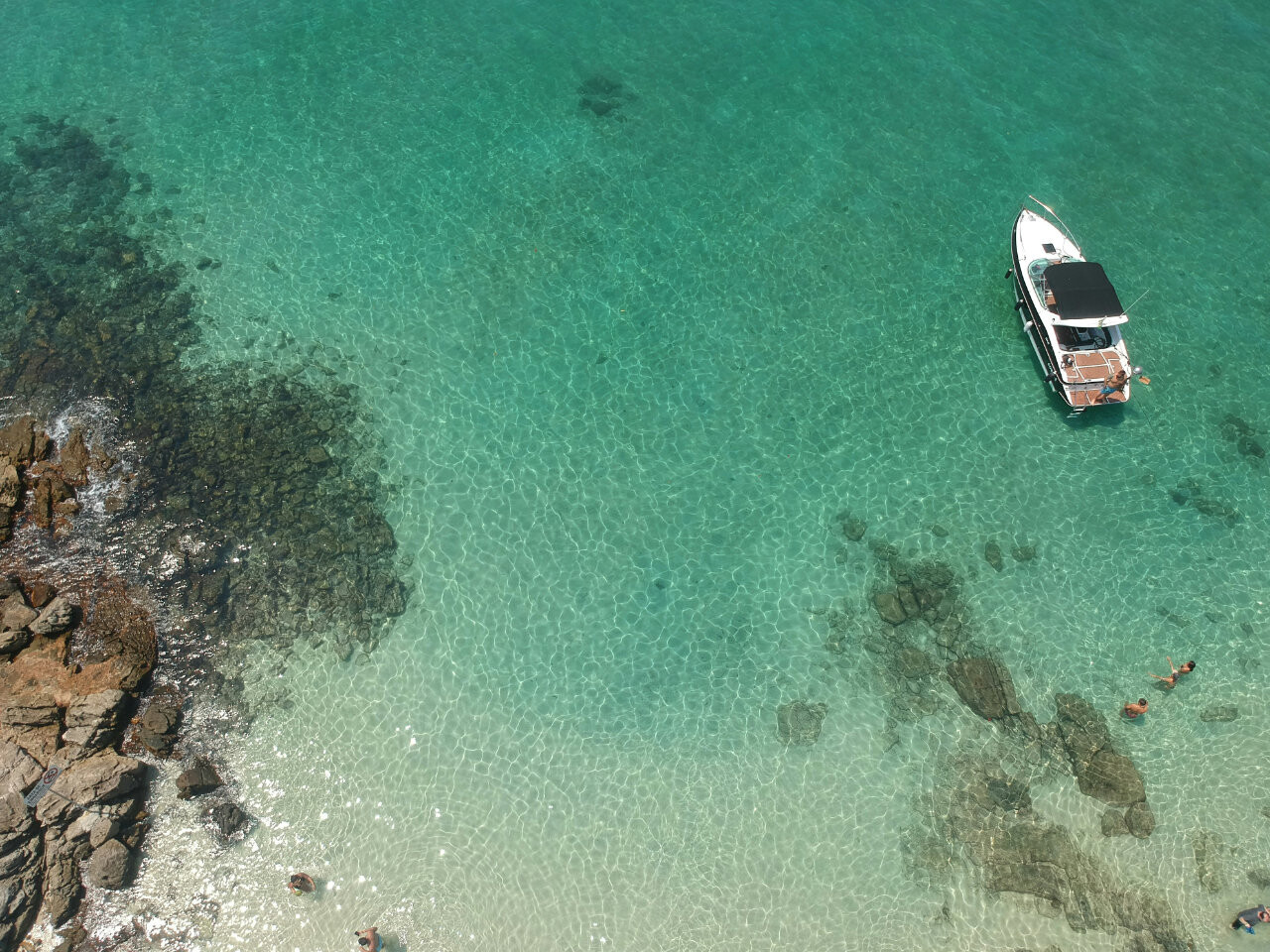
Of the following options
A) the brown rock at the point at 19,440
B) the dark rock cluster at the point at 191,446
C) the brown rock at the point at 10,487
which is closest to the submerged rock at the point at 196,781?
the dark rock cluster at the point at 191,446

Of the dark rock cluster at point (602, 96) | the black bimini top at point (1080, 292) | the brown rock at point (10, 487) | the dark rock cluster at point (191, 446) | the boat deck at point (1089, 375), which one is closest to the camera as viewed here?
the dark rock cluster at point (191, 446)

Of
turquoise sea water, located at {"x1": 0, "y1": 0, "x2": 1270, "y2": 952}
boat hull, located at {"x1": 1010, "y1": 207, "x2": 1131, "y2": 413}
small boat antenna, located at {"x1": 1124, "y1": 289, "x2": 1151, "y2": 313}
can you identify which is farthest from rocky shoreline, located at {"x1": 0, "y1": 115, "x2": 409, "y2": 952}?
small boat antenna, located at {"x1": 1124, "y1": 289, "x2": 1151, "y2": 313}

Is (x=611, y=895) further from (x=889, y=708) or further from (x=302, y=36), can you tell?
(x=302, y=36)

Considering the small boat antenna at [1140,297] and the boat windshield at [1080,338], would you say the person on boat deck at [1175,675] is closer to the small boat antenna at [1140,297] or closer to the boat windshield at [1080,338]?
the boat windshield at [1080,338]

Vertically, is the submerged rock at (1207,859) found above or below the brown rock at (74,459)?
below

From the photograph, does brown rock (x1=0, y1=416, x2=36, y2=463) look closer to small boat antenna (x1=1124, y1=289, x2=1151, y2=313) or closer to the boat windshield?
the boat windshield

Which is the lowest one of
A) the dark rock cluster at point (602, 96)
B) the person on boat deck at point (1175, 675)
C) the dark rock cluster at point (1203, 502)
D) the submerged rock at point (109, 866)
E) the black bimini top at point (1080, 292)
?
the submerged rock at point (109, 866)

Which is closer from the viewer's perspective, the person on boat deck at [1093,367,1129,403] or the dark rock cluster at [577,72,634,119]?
the person on boat deck at [1093,367,1129,403]

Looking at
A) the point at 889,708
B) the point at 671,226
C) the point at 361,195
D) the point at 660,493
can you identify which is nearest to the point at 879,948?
the point at 889,708
